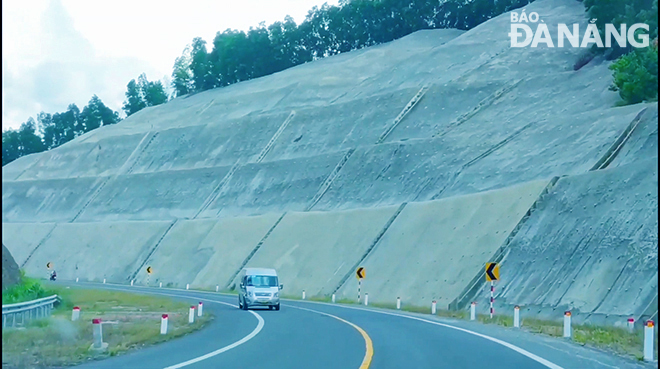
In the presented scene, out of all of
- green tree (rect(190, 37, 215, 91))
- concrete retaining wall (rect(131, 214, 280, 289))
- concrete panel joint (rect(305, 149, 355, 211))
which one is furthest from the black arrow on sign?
green tree (rect(190, 37, 215, 91))

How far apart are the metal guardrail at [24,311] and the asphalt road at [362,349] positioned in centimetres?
554

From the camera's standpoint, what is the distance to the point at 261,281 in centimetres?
3644

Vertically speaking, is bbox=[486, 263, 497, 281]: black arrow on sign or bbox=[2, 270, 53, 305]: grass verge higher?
bbox=[486, 263, 497, 281]: black arrow on sign

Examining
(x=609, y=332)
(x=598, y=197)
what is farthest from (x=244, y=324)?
(x=598, y=197)

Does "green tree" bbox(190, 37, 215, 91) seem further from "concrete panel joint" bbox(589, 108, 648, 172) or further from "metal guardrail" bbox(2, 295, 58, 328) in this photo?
Answer: "metal guardrail" bbox(2, 295, 58, 328)

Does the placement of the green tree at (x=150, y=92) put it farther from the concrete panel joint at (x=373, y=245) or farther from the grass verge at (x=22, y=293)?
the grass verge at (x=22, y=293)

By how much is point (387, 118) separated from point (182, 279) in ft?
70.0

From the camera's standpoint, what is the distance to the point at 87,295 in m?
47.7

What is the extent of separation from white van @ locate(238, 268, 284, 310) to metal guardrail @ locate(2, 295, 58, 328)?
830 centimetres

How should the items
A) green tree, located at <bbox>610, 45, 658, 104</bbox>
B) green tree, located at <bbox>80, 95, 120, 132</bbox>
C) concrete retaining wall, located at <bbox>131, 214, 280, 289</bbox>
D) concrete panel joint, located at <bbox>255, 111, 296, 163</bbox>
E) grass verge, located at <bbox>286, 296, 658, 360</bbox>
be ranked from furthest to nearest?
green tree, located at <bbox>80, 95, 120, 132</bbox>, concrete panel joint, located at <bbox>255, 111, 296, 163</bbox>, concrete retaining wall, located at <bbox>131, 214, 280, 289</bbox>, green tree, located at <bbox>610, 45, 658, 104</bbox>, grass verge, located at <bbox>286, 296, 658, 360</bbox>

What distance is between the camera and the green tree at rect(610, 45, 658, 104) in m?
46.6

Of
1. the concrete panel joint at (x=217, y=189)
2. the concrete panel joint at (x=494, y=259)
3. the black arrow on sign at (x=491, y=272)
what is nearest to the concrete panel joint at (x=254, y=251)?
the concrete panel joint at (x=217, y=189)

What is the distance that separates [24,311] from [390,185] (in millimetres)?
34819

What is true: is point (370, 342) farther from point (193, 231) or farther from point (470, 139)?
point (193, 231)
